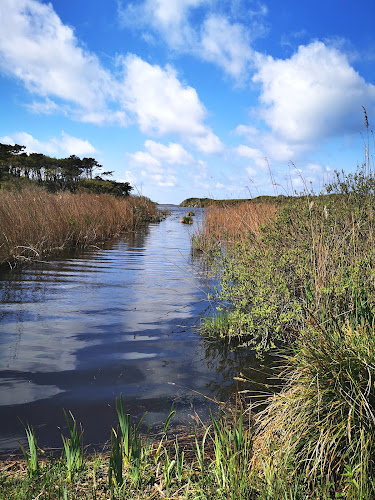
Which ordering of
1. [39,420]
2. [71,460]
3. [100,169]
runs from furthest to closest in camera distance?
[100,169] → [39,420] → [71,460]

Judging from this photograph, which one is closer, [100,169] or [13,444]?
[13,444]

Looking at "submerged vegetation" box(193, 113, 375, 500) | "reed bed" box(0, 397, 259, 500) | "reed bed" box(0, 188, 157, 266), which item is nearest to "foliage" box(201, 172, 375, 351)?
"submerged vegetation" box(193, 113, 375, 500)

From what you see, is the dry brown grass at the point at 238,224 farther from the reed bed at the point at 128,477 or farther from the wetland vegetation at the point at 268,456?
the reed bed at the point at 128,477

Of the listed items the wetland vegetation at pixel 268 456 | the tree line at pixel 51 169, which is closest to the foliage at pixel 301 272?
the wetland vegetation at pixel 268 456

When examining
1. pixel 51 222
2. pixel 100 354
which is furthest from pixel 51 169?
pixel 100 354

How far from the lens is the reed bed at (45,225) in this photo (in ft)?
30.8

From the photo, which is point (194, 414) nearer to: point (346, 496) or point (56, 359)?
point (346, 496)

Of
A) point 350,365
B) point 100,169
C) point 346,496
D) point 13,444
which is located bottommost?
point 13,444

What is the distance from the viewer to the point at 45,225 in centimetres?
1096

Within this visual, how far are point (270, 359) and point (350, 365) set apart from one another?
7.24 feet

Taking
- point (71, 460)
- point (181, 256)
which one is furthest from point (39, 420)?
point (181, 256)

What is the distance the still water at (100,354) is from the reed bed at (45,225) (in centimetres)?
123

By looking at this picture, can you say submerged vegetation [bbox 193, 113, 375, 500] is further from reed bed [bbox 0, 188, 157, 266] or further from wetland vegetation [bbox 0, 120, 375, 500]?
reed bed [bbox 0, 188, 157, 266]

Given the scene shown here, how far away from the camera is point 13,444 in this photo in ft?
9.18
